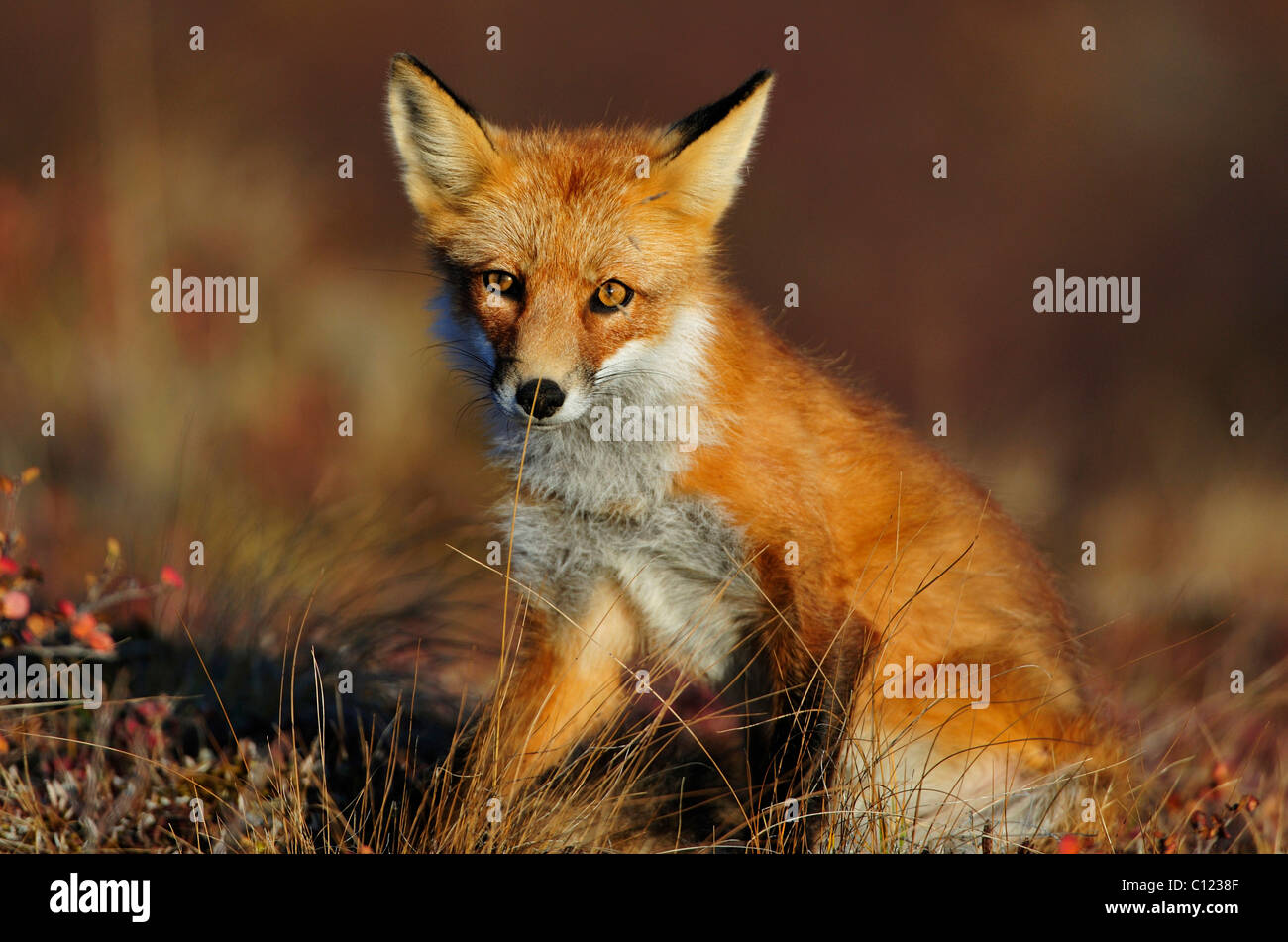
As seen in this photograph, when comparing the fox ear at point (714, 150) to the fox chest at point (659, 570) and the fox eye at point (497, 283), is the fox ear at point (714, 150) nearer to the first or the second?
the fox eye at point (497, 283)

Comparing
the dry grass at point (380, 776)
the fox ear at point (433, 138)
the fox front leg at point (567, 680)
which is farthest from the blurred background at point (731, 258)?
the fox ear at point (433, 138)

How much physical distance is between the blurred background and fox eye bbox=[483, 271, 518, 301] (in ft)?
5.76

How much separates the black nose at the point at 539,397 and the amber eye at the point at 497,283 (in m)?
0.46

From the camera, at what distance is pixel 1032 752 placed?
347cm

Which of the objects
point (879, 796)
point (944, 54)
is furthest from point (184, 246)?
point (944, 54)

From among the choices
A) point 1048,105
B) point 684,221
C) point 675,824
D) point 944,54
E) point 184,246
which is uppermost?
point 944,54

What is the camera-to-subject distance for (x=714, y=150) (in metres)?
3.54

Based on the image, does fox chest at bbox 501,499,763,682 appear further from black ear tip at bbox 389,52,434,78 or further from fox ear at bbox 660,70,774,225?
black ear tip at bbox 389,52,434,78

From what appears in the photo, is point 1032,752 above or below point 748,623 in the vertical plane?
below

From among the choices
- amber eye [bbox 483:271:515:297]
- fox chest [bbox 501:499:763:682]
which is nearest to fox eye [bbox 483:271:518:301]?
amber eye [bbox 483:271:515:297]

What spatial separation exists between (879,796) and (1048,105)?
9.59 metres

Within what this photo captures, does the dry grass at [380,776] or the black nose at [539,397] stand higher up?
the black nose at [539,397]

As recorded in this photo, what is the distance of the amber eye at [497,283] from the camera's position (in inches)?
136
